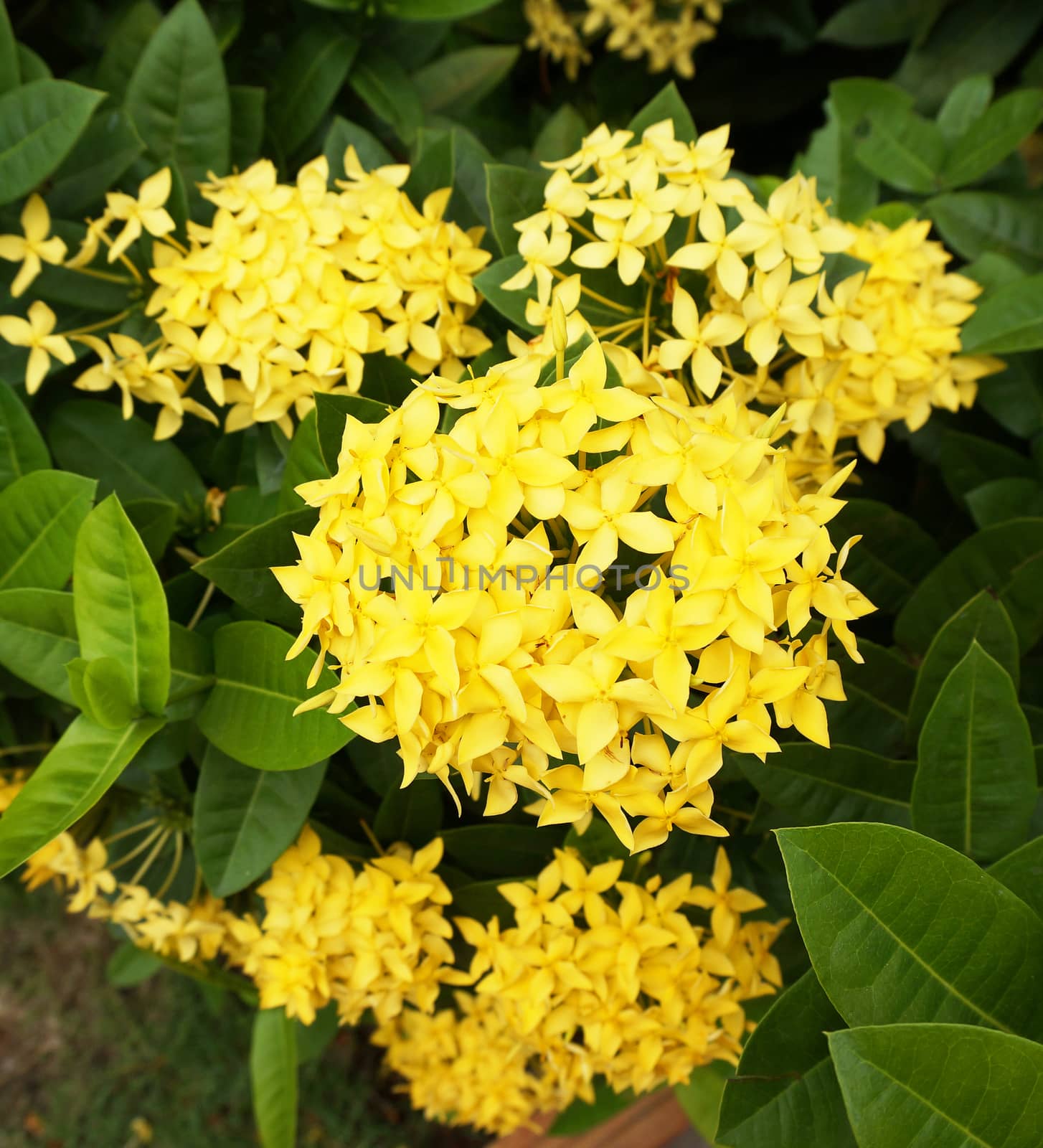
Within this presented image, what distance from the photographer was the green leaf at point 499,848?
1.02m

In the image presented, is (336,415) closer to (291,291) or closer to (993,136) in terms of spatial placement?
(291,291)

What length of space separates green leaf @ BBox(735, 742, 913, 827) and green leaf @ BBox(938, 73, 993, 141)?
906 mm

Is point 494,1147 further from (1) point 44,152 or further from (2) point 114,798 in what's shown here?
(1) point 44,152

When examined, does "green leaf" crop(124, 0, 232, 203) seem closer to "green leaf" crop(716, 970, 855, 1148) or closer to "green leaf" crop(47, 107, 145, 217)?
"green leaf" crop(47, 107, 145, 217)

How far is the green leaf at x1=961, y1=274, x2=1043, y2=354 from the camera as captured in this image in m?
1.06

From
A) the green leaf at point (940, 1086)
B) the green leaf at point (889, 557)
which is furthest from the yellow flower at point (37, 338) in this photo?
the green leaf at point (940, 1086)

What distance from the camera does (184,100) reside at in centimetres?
118

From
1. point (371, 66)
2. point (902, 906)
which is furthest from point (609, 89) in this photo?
point (902, 906)

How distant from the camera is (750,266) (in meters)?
0.91

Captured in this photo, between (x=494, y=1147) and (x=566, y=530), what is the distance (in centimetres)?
128

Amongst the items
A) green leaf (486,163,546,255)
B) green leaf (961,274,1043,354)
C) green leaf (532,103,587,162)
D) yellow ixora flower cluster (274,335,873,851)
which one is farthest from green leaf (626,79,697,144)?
yellow ixora flower cluster (274,335,873,851)

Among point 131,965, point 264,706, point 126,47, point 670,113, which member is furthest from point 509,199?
point 131,965

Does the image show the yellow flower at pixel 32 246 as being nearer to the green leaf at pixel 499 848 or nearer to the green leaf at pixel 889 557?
the green leaf at pixel 499 848

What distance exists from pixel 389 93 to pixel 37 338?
594 mm
